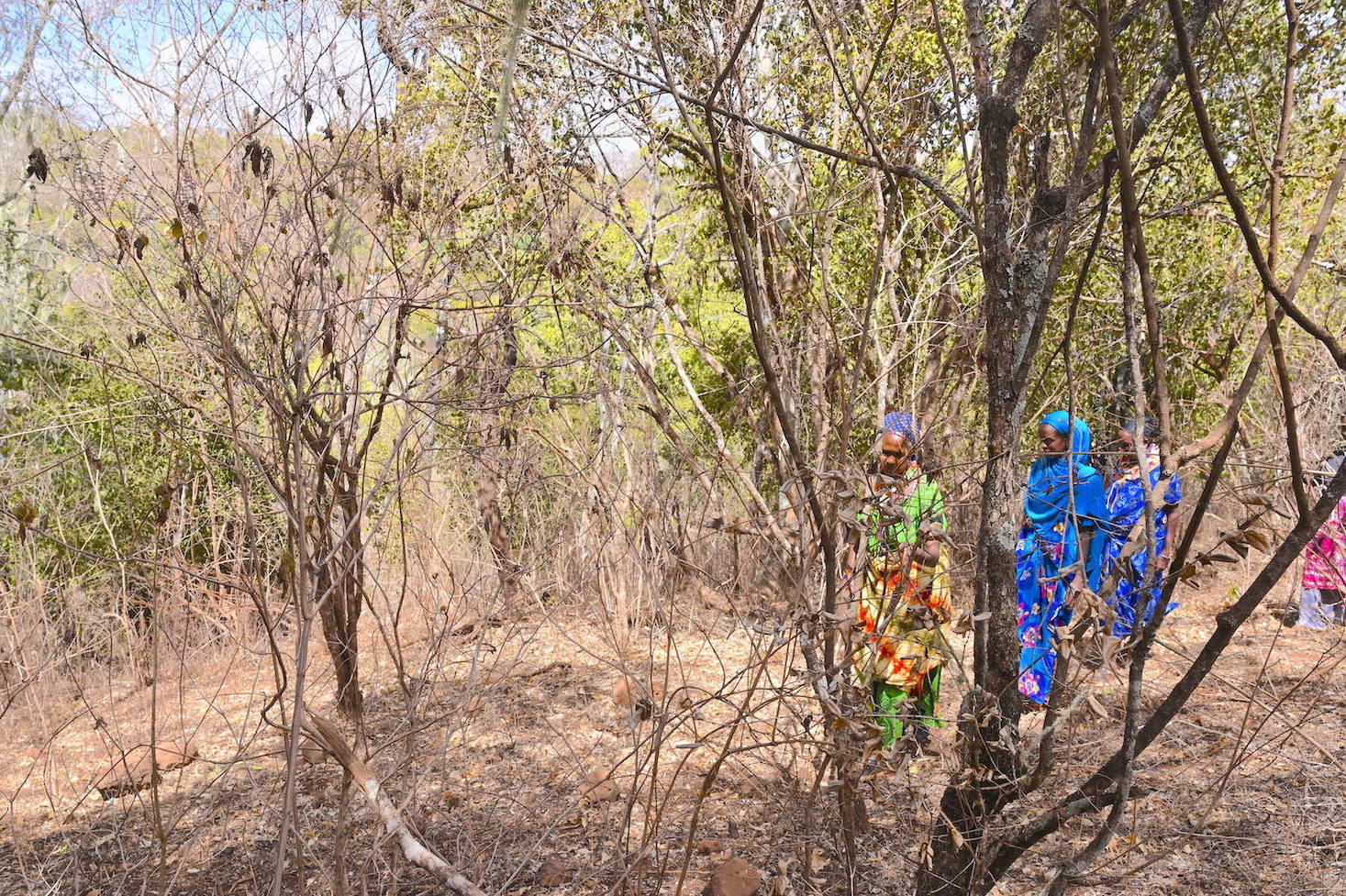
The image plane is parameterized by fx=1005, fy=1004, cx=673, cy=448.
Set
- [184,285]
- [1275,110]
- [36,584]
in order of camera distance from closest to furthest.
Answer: [184,285], [36,584], [1275,110]

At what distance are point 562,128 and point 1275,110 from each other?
3925 millimetres

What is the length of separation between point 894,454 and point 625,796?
5.08 feet

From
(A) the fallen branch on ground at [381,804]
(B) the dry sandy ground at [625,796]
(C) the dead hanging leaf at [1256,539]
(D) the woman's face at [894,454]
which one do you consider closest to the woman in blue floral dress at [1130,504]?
(B) the dry sandy ground at [625,796]

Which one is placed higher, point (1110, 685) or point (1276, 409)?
point (1276, 409)

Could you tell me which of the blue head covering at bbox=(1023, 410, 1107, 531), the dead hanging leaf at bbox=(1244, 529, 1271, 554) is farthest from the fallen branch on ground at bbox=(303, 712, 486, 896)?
the blue head covering at bbox=(1023, 410, 1107, 531)

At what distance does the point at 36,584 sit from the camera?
504 centimetres

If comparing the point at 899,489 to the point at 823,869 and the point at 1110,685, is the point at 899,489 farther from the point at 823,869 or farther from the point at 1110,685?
the point at 1110,685

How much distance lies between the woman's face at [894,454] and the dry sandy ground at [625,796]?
17.4 inches

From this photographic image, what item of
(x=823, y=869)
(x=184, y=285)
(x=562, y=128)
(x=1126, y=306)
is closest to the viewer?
(x=1126, y=306)

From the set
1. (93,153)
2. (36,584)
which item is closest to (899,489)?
(93,153)

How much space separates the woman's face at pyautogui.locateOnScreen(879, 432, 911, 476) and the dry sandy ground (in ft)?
1.45

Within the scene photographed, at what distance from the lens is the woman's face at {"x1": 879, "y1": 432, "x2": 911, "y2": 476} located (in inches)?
81.7

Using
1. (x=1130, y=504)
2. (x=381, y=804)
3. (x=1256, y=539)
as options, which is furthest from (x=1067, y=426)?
(x=381, y=804)

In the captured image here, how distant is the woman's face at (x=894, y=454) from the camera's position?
207cm
